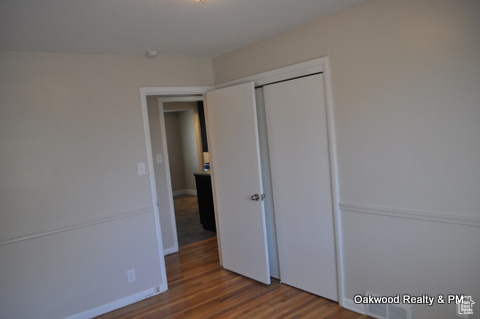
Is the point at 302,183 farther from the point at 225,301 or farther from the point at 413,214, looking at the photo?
the point at 225,301

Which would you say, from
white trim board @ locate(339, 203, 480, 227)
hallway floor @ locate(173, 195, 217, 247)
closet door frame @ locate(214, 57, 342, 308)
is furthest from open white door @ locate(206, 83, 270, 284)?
hallway floor @ locate(173, 195, 217, 247)

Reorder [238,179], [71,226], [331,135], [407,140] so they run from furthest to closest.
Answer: [238,179]
[71,226]
[331,135]
[407,140]

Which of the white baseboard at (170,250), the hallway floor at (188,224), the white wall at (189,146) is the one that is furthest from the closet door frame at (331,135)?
the white wall at (189,146)

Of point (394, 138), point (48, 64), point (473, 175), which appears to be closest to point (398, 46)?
point (394, 138)

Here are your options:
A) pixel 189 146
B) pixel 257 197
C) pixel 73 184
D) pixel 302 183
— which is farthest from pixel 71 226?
pixel 189 146

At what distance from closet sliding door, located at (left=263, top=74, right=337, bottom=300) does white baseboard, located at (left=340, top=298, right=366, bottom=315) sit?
0.10 metres

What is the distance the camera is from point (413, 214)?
225 centimetres

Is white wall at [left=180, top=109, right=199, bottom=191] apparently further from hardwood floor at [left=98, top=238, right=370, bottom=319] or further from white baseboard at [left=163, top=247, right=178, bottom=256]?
hardwood floor at [left=98, top=238, right=370, bottom=319]

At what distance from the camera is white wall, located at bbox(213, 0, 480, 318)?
1.98 m

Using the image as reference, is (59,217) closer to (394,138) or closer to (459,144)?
(394,138)

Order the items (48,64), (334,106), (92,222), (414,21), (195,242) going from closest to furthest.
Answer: (414,21) → (334,106) → (48,64) → (92,222) → (195,242)

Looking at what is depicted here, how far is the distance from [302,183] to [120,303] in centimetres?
208

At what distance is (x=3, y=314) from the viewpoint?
2637 millimetres

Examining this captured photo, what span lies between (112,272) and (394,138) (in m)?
2.71
